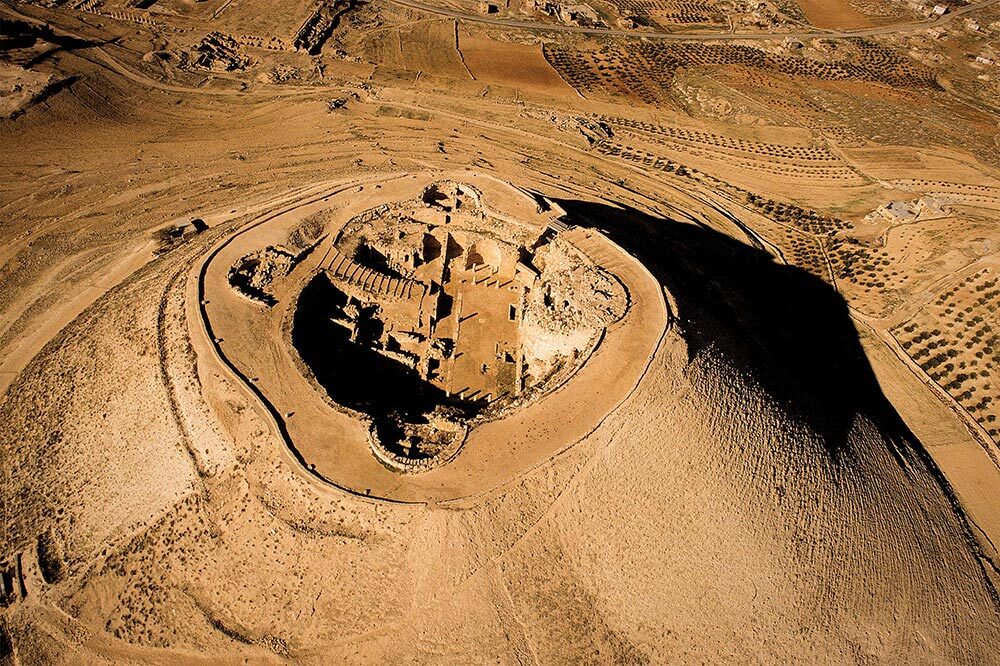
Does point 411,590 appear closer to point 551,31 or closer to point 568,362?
point 568,362

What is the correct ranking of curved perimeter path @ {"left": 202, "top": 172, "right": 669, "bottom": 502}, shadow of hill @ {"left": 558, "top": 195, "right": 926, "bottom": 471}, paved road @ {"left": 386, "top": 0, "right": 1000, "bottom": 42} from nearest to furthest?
curved perimeter path @ {"left": 202, "top": 172, "right": 669, "bottom": 502}, shadow of hill @ {"left": 558, "top": 195, "right": 926, "bottom": 471}, paved road @ {"left": 386, "top": 0, "right": 1000, "bottom": 42}

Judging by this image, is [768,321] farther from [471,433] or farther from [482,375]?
[471,433]

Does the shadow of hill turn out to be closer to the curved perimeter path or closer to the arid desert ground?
the arid desert ground

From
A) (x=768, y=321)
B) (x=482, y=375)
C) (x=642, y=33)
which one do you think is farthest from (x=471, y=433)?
(x=642, y=33)

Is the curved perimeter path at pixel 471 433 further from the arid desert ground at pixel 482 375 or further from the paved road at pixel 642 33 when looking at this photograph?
the paved road at pixel 642 33

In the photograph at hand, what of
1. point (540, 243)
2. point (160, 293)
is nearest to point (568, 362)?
point (540, 243)

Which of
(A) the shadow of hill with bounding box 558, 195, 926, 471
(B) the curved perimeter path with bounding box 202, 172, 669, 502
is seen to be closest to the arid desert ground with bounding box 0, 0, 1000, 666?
(B) the curved perimeter path with bounding box 202, 172, 669, 502
